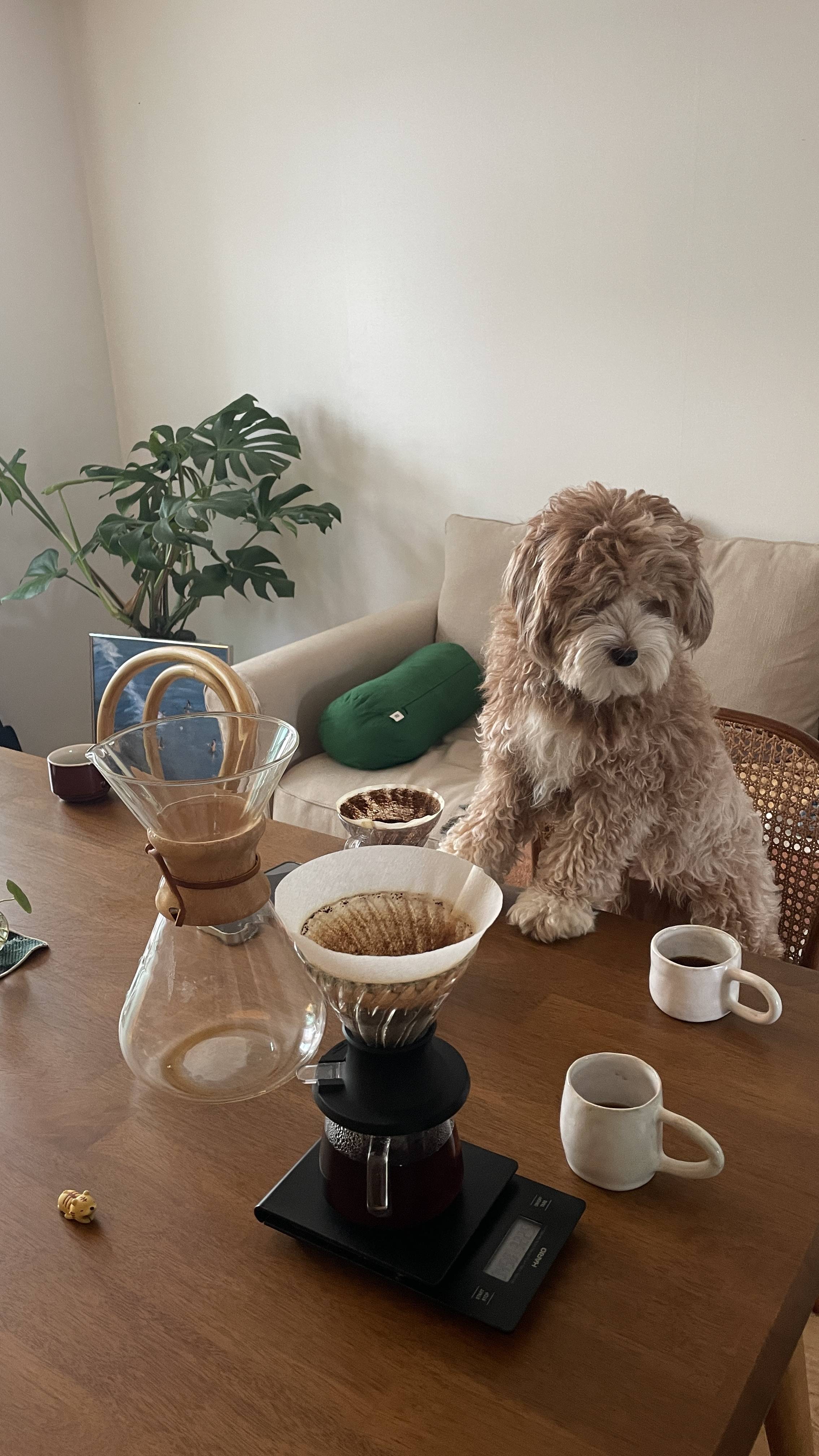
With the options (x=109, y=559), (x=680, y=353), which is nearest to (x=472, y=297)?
(x=680, y=353)

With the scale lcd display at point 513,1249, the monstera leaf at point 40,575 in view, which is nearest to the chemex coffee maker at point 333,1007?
the scale lcd display at point 513,1249

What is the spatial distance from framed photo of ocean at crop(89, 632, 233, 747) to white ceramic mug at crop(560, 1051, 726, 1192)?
55.8 inches

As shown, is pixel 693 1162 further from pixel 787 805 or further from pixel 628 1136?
pixel 787 805

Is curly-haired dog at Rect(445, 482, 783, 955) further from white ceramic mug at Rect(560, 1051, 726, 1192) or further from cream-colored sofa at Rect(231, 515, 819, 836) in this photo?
cream-colored sofa at Rect(231, 515, 819, 836)

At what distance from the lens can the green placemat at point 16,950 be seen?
1.12m

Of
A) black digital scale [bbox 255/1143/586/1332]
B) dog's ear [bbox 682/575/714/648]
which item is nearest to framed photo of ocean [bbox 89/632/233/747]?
dog's ear [bbox 682/575/714/648]

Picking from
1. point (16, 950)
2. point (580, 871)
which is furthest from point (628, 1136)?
point (16, 950)

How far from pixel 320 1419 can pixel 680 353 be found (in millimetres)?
2301

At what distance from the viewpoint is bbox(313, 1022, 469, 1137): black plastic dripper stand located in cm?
69

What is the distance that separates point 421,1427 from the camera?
24.1 inches

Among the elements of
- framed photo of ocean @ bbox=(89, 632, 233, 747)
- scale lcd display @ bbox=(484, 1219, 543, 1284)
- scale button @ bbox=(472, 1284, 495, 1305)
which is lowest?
framed photo of ocean @ bbox=(89, 632, 233, 747)

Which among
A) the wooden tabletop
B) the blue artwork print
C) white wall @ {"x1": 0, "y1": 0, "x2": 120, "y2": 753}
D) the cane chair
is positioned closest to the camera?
the wooden tabletop

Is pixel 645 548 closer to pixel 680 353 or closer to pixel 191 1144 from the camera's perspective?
pixel 191 1144

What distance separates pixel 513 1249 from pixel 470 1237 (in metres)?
0.03
